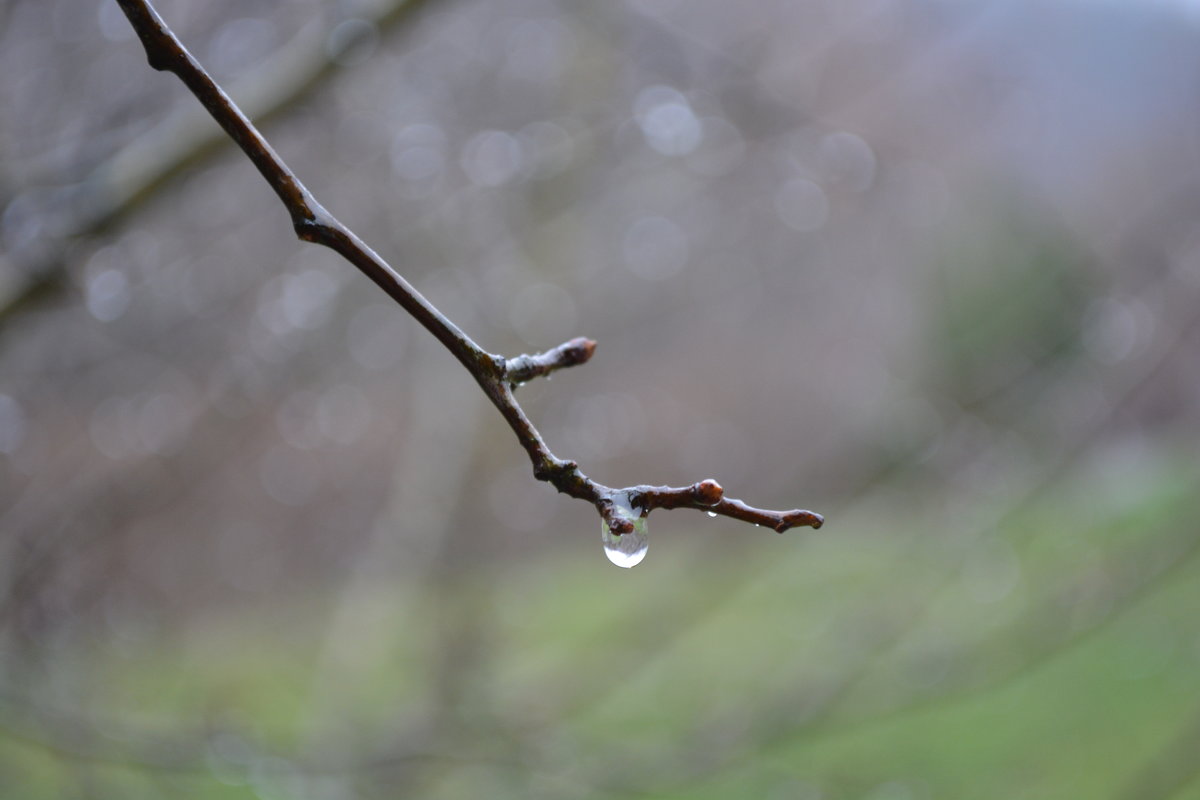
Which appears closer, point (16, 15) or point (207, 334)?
point (16, 15)

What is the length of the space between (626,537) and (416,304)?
0.83 feet

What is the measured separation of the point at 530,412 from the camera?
3.03m

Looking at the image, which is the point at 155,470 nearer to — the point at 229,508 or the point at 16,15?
the point at 16,15

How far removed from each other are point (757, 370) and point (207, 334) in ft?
23.6

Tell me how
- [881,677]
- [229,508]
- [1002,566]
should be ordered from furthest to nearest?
[229,508]
[1002,566]
[881,677]

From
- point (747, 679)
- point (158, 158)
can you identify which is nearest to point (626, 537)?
point (158, 158)

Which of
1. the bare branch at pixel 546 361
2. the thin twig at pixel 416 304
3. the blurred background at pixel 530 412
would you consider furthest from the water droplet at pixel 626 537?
the blurred background at pixel 530 412

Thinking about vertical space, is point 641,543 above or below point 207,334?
above

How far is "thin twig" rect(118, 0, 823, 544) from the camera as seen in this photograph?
0.55 metres

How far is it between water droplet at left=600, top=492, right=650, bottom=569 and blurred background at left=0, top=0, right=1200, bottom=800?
264 mm

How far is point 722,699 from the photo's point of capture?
557cm

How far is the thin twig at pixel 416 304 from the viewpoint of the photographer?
1.81 feet

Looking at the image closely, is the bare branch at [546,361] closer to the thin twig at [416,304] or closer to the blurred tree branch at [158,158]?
the thin twig at [416,304]

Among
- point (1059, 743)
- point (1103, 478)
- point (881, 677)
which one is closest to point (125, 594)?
point (881, 677)
